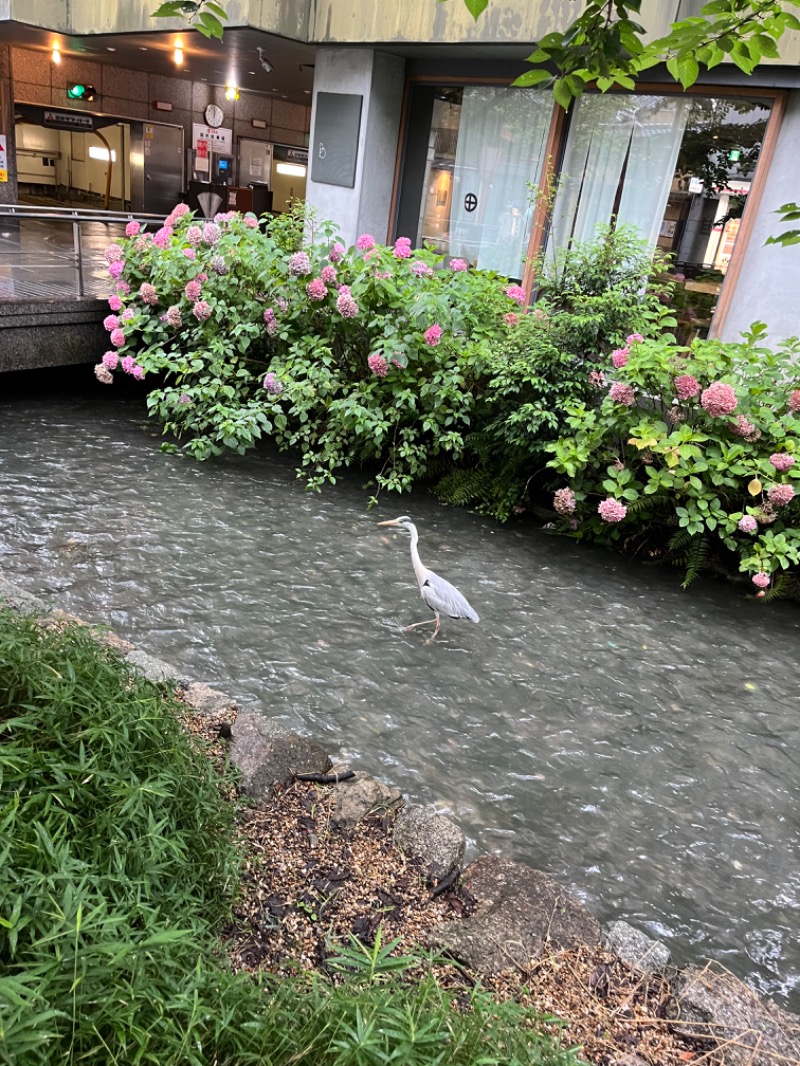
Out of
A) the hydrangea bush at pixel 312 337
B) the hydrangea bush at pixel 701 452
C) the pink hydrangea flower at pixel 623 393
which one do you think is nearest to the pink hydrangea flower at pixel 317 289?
the hydrangea bush at pixel 312 337

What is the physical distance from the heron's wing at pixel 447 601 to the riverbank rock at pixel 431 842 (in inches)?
73.1

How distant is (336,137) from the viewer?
988cm

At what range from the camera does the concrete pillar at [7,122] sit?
53.1 ft

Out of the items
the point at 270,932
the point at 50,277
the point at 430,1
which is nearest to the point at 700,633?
the point at 270,932

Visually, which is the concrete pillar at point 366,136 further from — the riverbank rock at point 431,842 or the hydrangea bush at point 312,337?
the riverbank rock at point 431,842

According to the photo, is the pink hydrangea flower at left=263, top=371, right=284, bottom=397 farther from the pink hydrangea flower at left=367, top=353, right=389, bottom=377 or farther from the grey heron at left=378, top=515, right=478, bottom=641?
the grey heron at left=378, top=515, right=478, bottom=641

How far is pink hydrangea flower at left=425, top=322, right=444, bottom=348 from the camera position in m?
6.67

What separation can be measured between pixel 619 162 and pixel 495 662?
6619mm

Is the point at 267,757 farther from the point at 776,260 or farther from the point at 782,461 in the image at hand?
the point at 776,260

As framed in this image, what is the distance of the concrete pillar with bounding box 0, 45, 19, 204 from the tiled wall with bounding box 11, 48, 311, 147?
252 mm

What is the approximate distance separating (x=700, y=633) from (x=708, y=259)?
4.81 m

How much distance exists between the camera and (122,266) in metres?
8.09

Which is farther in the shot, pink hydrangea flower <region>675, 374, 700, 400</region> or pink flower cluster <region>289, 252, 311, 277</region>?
pink flower cluster <region>289, 252, 311, 277</region>

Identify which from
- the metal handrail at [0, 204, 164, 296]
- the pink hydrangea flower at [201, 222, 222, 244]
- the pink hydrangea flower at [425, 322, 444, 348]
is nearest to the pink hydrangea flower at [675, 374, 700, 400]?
the pink hydrangea flower at [425, 322, 444, 348]
